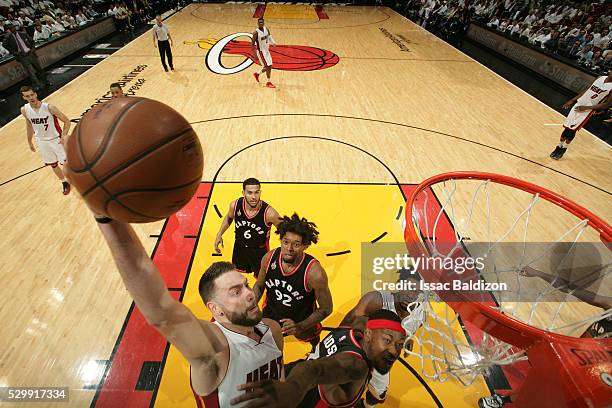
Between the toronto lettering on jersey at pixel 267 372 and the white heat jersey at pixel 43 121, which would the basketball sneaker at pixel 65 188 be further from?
the toronto lettering on jersey at pixel 267 372

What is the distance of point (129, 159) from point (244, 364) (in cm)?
108

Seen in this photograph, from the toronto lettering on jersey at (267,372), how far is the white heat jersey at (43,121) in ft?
15.6

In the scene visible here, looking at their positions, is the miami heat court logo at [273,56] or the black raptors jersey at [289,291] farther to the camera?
the miami heat court logo at [273,56]

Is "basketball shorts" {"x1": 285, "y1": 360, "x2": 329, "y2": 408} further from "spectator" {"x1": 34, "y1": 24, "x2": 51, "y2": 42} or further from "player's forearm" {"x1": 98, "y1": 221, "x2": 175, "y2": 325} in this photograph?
"spectator" {"x1": 34, "y1": 24, "x2": 51, "y2": 42}

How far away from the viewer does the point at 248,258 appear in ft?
12.0

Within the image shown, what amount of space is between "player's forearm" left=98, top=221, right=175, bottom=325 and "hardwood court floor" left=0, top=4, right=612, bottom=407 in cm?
206

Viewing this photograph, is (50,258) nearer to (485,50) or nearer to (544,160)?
(544,160)

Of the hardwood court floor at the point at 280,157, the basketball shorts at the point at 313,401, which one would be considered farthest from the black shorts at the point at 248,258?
the basketball shorts at the point at 313,401

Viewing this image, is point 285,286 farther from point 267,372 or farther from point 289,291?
point 267,372

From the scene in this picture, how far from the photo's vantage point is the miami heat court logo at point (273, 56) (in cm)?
1052

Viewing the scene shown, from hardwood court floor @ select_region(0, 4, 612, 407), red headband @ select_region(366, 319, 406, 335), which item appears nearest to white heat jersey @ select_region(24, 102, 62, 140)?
hardwood court floor @ select_region(0, 4, 612, 407)

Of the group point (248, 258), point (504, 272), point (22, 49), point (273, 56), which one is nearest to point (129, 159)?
point (248, 258)

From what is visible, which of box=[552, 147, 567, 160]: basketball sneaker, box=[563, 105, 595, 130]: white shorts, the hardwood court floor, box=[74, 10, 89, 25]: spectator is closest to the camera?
the hardwood court floor

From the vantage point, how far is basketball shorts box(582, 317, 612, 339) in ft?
8.18
